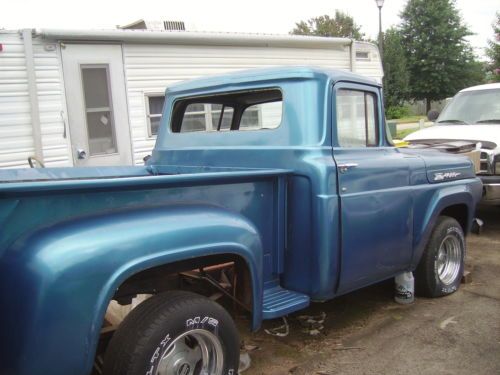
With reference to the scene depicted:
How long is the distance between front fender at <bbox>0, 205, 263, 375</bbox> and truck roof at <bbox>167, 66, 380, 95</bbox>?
4.95 feet

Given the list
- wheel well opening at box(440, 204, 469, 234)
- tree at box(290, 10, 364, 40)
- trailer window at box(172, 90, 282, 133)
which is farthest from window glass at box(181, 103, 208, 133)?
tree at box(290, 10, 364, 40)

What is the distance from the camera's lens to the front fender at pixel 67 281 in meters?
1.95

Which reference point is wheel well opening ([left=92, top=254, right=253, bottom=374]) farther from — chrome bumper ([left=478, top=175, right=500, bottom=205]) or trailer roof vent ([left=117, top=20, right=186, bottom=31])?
trailer roof vent ([left=117, top=20, right=186, bottom=31])

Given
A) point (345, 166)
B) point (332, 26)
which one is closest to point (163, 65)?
point (345, 166)

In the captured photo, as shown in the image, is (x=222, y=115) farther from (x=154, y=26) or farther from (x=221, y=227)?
(x=154, y=26)

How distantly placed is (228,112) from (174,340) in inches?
91.5

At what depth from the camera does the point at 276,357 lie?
11.1 feet

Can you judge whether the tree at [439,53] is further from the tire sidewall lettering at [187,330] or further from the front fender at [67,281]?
the front fender at [67,281]

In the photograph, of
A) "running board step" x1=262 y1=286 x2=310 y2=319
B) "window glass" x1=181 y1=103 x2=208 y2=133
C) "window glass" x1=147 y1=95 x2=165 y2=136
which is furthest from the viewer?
"window glass" x1=147 y1=95 x2=165 y2=136

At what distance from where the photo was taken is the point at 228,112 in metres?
4.22

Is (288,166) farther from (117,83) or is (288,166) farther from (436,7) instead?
(436,7)

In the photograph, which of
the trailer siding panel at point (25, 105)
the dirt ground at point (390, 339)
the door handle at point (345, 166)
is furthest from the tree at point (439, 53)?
the door handle at point (345, 166)

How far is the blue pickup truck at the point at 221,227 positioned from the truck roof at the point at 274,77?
13 mm

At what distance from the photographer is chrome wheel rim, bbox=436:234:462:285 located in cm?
443
